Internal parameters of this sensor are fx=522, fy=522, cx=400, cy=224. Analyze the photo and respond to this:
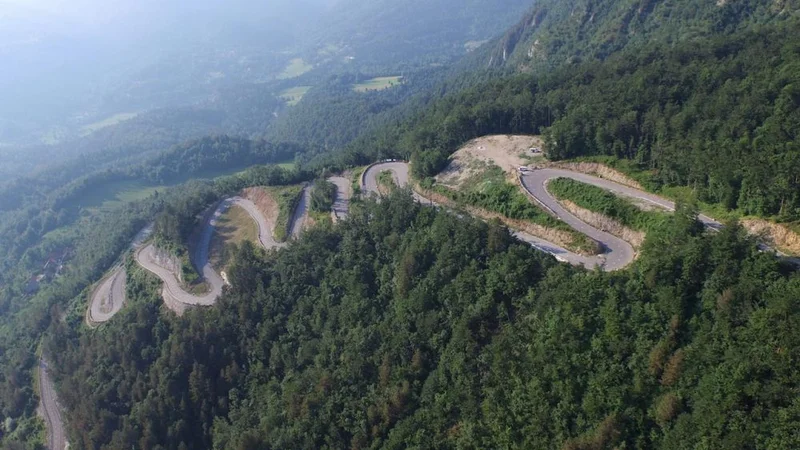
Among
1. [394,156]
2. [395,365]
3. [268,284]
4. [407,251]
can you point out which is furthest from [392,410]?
[394,156]

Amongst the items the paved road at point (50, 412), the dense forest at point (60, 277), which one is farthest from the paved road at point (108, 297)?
the paved road at point (50, 412)

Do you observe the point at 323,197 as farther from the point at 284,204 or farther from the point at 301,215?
the point at 284,204

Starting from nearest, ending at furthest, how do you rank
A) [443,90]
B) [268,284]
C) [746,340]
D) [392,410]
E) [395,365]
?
[746,340]
[392,410]
[395,365]
[268,284]
[443,90]

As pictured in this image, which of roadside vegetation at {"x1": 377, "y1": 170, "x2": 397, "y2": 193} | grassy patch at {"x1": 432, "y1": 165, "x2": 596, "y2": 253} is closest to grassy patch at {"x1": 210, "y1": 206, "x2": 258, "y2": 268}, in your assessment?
roadside vegetation at {"x1": 377, "y1": 170, "x2": 397, "y2": 193}

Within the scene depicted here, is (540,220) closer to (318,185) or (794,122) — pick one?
(794,122)

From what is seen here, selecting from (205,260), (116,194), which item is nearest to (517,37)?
(116,194)

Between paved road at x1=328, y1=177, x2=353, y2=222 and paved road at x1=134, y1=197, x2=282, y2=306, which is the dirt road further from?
paved road at x1=328, y1=177, x2=353, y2=222

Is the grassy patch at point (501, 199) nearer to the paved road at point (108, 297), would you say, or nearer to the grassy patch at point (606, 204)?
the grassy patch at point (606, 204)
